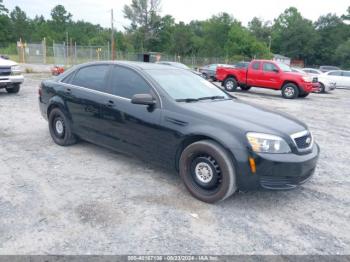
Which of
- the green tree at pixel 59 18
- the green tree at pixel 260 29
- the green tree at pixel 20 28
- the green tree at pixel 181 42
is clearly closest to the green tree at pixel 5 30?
the green tree at pixel 20 28

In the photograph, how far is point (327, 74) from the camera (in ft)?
75.2

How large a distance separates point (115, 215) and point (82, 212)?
369mm

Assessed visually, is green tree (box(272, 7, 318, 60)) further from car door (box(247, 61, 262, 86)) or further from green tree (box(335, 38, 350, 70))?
car door (box(247, 61, 262, 86))

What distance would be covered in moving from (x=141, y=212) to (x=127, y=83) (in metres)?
2.01

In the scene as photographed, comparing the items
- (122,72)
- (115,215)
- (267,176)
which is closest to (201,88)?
(122,72)

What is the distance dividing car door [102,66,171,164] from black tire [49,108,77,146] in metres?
1.09

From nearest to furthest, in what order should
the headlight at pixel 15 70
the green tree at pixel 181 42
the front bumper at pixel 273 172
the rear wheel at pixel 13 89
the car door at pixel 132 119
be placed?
1. the front bumper at pixel 273 172
2. the car door at pixel 132 119
3. the headlight at pixel 15 70
4. the rear wheel at pixel 13 89
5. the green tree at pixel 181 42

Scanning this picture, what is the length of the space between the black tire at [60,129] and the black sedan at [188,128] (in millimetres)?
24

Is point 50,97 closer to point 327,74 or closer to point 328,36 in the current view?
point 327,74

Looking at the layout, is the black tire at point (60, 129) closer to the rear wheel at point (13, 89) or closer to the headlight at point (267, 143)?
the headlight at point (267, 143)

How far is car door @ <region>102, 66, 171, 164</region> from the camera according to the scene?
4391 millimetres

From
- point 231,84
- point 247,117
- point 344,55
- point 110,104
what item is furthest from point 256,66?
point 344,55

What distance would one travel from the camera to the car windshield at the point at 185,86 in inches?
180

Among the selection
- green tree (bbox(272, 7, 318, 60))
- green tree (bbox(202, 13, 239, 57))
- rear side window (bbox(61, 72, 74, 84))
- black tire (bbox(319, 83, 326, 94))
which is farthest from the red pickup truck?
green tree (bbox(272, 7, 318, 60))
